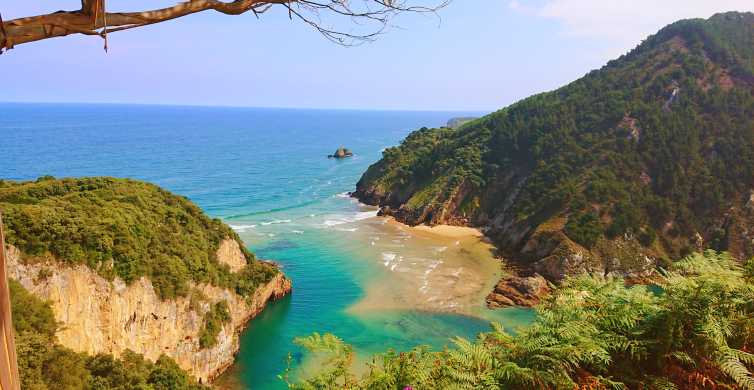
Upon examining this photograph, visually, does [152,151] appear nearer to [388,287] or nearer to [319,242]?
[319,242]

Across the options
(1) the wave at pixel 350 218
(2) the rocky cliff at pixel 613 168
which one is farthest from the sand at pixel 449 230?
(1) the wave at pixel 350 218

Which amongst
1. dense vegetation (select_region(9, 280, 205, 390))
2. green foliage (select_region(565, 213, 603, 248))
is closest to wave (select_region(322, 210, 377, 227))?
green foliage (select_region(565, 213, 603, 248))

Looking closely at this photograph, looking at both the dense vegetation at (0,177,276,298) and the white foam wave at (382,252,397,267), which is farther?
the white foam wave at (382,252,397,267)

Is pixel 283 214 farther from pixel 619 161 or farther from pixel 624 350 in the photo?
pixel 624 350

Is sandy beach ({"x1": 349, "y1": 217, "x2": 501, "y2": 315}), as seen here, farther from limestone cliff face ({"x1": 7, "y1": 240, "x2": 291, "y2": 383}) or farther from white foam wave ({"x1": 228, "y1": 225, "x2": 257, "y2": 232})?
white foam wave ({"x1": 228, "y1": 225, "x2": 257, "y2": 232})

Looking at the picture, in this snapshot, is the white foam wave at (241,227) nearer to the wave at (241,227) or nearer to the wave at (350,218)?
the wave at (241,227)

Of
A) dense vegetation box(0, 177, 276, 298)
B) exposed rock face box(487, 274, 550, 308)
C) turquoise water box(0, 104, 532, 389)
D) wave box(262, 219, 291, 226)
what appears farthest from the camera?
wave box(262, 219, 291, 226)

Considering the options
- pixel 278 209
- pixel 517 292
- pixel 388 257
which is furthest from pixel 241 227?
pixel 517 292
